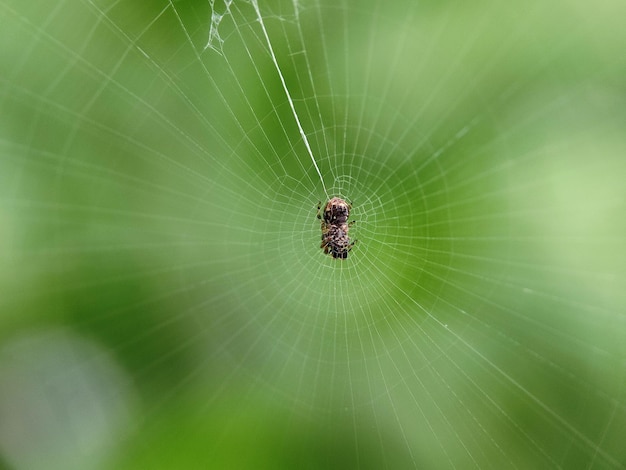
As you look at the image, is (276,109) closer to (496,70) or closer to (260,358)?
(496,70)

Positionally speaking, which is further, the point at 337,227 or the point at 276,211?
the point at 337,227

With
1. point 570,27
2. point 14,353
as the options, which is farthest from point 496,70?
point 14,353

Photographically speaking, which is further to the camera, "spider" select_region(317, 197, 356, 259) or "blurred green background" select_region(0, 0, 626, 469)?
"spider" select_region(317, 197, 356, 259)

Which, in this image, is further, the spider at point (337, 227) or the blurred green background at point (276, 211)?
the spider at point (337, 227)
